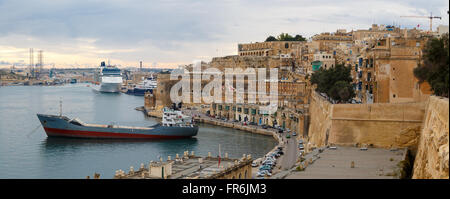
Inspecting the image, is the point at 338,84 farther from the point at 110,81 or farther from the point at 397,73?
the point at 110,81

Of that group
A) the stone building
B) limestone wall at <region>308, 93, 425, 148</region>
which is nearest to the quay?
limestone wall at <region>308, 93, 425, 148</region>

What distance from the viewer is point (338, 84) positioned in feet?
62.0

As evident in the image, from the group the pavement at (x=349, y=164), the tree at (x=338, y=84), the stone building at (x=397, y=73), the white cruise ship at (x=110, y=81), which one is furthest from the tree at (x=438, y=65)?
the white cruise ship at (x=110, y=81)

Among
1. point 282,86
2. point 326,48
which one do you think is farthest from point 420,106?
point 326,48

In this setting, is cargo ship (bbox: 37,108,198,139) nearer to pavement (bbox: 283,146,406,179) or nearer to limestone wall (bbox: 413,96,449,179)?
pavement (bbox: 283,146,406,179)

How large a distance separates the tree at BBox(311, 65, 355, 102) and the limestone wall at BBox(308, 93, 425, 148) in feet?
13.3

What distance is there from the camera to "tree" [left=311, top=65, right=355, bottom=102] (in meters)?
18.3

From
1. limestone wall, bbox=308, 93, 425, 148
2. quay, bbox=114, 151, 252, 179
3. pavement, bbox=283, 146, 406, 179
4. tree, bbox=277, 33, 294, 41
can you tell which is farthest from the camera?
tree, bbox=277, 33, 294, 41

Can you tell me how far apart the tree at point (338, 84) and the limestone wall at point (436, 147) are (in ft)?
29.5

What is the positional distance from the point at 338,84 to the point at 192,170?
8.90 metres

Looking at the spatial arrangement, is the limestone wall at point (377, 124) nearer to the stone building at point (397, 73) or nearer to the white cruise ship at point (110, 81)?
the stone building at point (397, 73)

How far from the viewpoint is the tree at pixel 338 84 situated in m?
18.3
